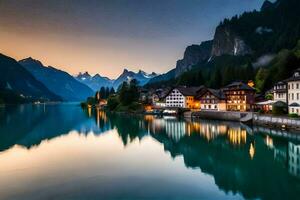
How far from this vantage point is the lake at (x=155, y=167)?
2072 centimetres

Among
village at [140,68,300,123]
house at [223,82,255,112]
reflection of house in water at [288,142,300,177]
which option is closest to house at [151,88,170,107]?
village at [140,68,300,123]

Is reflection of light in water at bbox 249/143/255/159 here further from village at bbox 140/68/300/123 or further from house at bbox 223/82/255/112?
house at bbox 223/82/255/112

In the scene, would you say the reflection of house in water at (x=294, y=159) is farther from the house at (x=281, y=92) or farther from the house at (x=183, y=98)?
the house at (x=183, y=98)

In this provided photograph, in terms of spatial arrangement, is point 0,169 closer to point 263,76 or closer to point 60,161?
point 60,161

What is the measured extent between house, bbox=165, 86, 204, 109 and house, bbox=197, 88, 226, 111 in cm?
897

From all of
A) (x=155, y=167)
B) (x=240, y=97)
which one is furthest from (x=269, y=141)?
(x=240, y=97)

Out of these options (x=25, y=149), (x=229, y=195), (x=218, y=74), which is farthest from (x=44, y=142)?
(x=218, y=74)

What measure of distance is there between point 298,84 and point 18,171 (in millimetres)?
46696

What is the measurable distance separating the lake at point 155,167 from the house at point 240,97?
28.6m

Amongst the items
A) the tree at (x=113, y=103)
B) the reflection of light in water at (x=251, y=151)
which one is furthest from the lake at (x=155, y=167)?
the tree at (x=113, y=103)

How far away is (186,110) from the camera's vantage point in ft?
303

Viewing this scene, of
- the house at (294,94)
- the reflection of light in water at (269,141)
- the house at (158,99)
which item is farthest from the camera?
the house at (158,99)

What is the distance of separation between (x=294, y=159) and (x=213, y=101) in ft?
176

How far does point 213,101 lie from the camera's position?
84312mm
